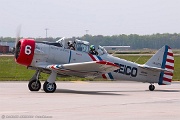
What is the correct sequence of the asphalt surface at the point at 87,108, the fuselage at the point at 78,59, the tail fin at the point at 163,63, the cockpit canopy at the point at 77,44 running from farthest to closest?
1. the tail fin at the point at 163,63
2. the cockpit canopy at the point at 77,44
3. the fuselage at the point at 78,59
4. the asphalt surface at the point at 87,108

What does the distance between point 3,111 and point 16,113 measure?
55 centimetres

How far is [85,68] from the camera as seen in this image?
20781mm

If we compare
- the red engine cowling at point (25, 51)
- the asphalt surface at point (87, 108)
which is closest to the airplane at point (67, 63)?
the red engine cowling at point (25, 51)

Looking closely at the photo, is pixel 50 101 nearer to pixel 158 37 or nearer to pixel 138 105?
pixel 138 105

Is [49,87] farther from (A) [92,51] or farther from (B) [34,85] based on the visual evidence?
(A) [92,51]

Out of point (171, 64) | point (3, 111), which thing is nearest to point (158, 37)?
point (171, 64)

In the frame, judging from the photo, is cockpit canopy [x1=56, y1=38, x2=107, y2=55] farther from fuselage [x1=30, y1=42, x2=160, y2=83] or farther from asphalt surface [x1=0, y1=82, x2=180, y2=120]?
asphalt surface [x1=0, y1=82, x2=180, y2=120]

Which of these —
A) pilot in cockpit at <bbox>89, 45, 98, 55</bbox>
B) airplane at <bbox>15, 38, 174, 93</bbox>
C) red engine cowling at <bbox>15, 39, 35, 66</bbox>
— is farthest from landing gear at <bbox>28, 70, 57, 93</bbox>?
pilot in cockpit at <bbox>89, 45, 98, 55</bbox>

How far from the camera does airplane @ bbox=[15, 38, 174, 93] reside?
20.5m

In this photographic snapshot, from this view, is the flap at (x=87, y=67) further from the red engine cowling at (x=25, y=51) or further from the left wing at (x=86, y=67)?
the red engine cowling at (x=25, y=51)

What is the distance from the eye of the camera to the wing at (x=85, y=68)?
20.1 meters

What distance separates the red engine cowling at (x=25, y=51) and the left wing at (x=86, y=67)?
839mm

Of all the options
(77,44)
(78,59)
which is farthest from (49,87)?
(77,44)

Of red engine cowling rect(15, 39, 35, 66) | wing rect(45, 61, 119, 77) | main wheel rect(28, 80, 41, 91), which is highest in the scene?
red engine cowling rect(15, 39, 35, 66)
